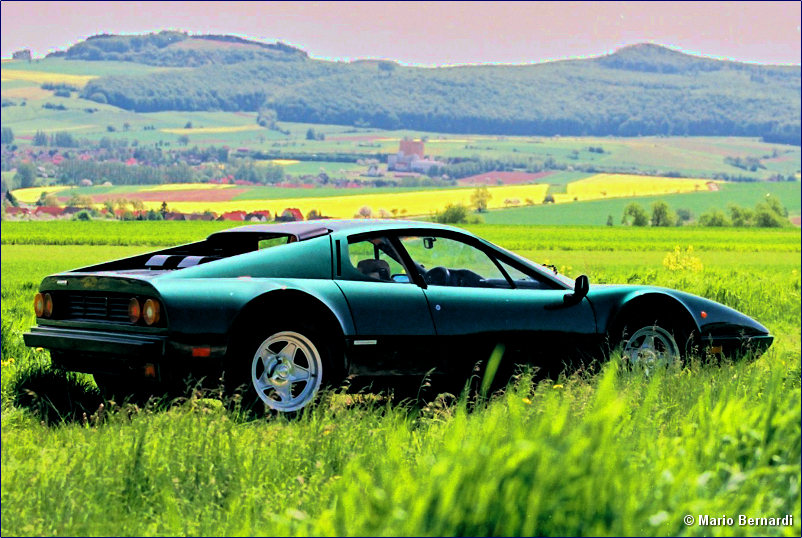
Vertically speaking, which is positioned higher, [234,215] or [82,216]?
[82,216]

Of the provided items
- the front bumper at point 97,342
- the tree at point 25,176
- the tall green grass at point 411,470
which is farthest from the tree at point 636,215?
the front bumper at point 97,342

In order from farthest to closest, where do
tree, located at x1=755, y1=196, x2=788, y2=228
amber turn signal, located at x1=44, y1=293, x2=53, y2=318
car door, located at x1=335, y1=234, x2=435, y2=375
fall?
tree, located at x1=755, y1=196, x2=788, y2=228, amber turn signal, located at x1=44, y1=293, x2=53, y2=318, car door, located at x1=335, y1=234, x2=435, y2=375

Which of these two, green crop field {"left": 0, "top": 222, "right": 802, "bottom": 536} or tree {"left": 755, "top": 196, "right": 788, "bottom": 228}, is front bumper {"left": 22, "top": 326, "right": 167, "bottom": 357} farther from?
tree {"left": 755, "top": 196, "right": 788, "bottom": 228}

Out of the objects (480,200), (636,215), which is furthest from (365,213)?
(480,200)

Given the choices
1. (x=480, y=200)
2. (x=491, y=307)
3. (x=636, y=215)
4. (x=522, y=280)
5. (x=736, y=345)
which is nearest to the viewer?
(x=491, y=307)

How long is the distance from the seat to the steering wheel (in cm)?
37

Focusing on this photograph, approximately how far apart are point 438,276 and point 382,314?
2.51 ft

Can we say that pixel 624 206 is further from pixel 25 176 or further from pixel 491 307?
pixel 491 307

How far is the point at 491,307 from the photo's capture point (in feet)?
25.4

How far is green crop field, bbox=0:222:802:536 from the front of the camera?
395 centimetres

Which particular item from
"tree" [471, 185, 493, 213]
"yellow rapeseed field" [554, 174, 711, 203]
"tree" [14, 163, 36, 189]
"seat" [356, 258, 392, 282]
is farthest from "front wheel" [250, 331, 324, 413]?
"tree" [14, 163, 36, 189]

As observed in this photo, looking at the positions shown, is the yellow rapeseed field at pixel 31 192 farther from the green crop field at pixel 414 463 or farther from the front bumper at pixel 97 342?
the green crop field at pixel 414 463

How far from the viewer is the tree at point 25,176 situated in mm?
174125

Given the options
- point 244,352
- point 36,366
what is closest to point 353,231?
point 244,352
